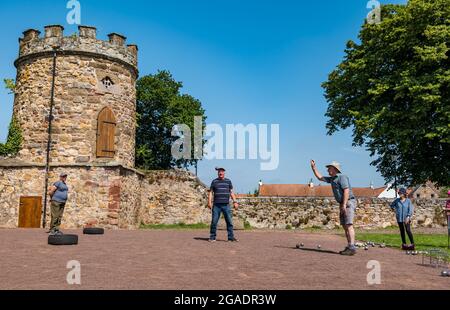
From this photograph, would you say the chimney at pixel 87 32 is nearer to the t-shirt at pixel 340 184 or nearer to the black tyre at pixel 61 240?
→ the black tyre at pixel 61 240

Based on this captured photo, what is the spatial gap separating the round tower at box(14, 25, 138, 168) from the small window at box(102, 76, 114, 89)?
30 millimetres

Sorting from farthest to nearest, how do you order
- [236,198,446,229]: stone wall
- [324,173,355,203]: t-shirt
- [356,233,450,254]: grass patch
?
[236,198,446,229]: stone wall → [356,233,450,254]: grass patch → [324,173,355,203]: t-shirt

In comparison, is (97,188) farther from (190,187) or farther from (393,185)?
(393,185)

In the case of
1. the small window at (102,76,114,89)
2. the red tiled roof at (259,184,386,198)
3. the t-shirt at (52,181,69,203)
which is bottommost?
the t-shirt at (52,181,69,203)

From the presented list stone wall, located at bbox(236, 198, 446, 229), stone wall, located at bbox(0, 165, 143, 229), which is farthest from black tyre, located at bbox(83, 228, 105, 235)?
stone wall, located at bbox(236, 198, 446, 229)

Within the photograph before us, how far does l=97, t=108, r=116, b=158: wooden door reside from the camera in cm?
2011

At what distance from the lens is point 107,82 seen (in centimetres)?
2089

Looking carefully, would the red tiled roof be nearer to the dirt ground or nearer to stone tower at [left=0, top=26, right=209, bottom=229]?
stone tower at [left=0, top=26, right=209, bottom=229]

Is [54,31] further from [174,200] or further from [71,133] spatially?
[174,200]

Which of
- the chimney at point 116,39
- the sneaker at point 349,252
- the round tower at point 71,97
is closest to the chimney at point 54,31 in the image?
the round tower at point 71,97

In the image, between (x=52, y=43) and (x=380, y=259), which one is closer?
(x=380, y=259)

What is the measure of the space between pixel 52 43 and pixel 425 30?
57.1 ft
